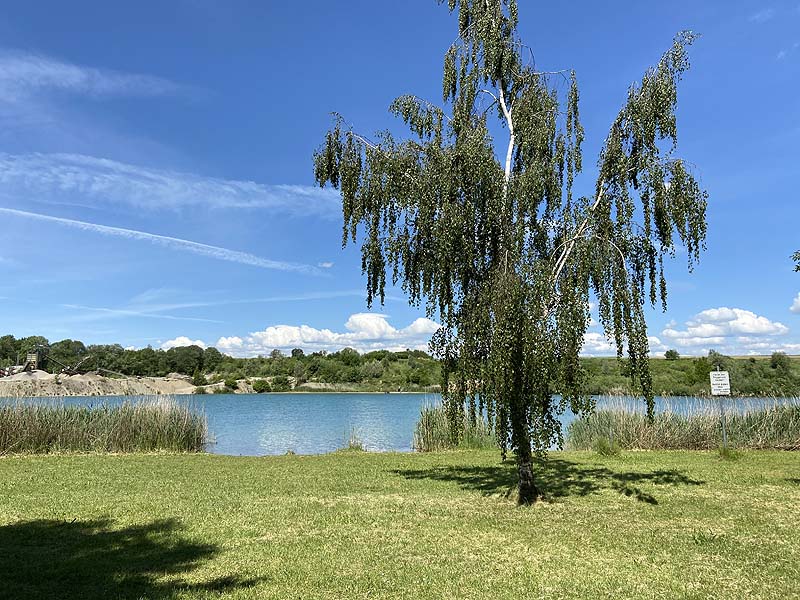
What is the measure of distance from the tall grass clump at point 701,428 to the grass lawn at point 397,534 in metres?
5.15

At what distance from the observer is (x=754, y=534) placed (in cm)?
729

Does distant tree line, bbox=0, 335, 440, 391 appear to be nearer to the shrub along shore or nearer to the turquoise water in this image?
the turquoise water

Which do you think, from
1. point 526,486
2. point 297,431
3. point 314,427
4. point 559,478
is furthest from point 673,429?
point 314,427

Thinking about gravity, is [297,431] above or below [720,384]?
below

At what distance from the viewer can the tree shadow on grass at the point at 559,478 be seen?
10.4m

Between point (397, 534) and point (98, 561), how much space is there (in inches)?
139

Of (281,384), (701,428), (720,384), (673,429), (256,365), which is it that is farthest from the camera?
(256,365)

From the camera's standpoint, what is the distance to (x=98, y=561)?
19.8ft

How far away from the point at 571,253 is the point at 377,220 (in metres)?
3.65

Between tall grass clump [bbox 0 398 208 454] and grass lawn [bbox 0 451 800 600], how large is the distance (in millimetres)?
4251

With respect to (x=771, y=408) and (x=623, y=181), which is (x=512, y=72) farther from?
(x=771, y=408)

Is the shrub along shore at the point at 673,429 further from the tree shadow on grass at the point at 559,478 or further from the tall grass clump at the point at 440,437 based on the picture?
the tree shadow on grass at the point at 559,478

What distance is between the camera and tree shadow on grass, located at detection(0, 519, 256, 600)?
511cm

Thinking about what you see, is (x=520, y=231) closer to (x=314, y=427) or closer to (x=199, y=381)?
(x=314, y=427)
